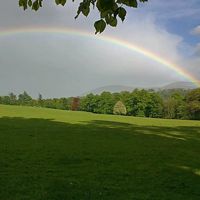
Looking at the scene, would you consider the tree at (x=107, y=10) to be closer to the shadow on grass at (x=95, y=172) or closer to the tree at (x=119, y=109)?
the shadow on grass at (x=95, y=172)

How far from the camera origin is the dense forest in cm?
12645

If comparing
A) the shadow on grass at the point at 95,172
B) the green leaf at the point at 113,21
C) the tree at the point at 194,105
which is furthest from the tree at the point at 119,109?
the green leaf at the point at 113,21

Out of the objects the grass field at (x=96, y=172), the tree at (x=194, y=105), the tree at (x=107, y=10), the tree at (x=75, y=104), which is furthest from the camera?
the tree at (x=75, y=104)

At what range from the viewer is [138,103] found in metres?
138

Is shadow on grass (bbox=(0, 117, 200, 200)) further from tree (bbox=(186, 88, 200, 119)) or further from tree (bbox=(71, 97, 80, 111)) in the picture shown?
Result: tree (bbox=(71, 97, 80, 111))

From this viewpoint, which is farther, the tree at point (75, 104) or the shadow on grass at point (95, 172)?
the tree at point (75, 104)

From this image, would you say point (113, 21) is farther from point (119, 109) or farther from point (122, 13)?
point (119, 109)

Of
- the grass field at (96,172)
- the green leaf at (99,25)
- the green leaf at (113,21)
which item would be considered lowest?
the grass field at (96,172)

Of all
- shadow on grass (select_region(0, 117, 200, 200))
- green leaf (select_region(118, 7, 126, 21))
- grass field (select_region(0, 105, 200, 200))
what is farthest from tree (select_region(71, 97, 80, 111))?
A: green leaf (select_region(118, 7, 126, 21))

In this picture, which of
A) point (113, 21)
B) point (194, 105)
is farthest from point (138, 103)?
point (113, 21)

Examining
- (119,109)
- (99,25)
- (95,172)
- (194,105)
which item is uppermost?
(194,105)

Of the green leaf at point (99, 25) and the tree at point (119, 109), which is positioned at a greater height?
the tree at point (119, 109)

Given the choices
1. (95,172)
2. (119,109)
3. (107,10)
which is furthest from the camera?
(119,109)

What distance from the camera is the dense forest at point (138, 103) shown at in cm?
12645
